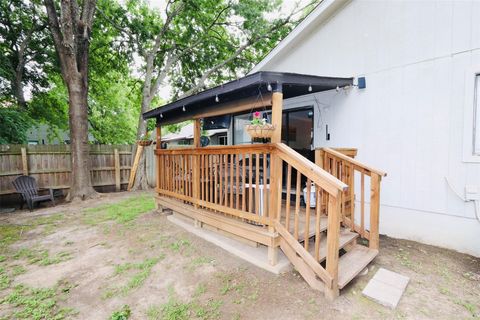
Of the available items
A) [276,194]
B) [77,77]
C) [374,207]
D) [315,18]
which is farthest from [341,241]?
[77,77]

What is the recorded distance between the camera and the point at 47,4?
684 cm

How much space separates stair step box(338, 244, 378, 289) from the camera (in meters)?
2.53

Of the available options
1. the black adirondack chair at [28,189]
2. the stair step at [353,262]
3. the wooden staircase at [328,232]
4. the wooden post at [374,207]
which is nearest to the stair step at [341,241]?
the wooden staircase at [328,232]

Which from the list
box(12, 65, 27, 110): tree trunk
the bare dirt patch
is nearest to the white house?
the bare dirt patch

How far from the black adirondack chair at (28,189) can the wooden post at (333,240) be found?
747cm

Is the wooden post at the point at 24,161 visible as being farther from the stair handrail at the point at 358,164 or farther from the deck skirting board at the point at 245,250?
the stair handrail at the point at 358,164

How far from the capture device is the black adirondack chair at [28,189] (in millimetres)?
6219

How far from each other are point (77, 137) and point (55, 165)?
134 cm

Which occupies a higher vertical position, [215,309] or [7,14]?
[7,14]

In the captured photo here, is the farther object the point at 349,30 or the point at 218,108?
the point at 349,30

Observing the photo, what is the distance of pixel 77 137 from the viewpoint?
7246 mm

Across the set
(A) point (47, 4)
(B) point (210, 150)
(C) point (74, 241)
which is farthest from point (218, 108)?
(A) point (47, 4)

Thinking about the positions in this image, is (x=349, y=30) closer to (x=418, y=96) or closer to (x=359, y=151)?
(x=418, y=96)

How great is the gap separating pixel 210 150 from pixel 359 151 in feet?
9.26
